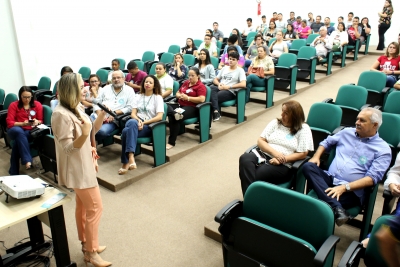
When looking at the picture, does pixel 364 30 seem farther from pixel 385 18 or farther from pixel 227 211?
pixel 227 211

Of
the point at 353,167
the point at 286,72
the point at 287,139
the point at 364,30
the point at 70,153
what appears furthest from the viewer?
the point at 364,30

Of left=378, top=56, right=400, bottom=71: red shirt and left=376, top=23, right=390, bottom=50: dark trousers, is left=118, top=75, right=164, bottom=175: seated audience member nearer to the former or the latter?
left=378, top=56, right=400, bottom=71: red shirt

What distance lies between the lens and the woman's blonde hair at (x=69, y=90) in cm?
207

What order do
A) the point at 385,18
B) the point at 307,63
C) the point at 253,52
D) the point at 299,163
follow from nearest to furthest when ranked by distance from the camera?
the point at 299,163 < the point at 307,63 < the point at 253,52 < the point at 385,18

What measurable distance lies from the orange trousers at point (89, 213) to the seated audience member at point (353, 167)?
1598mm

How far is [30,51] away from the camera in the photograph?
6.34 m

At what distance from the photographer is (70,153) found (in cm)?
215

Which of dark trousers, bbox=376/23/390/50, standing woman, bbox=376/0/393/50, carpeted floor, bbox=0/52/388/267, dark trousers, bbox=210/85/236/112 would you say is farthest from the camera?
dark trousers, bbox=376/23/390/50

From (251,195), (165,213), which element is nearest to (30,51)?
(165,213)

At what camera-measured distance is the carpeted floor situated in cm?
261

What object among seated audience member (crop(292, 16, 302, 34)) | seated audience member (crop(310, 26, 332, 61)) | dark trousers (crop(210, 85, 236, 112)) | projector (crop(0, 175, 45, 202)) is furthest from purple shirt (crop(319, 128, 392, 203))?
seated audience member (crop(292, 16, 302, 34))

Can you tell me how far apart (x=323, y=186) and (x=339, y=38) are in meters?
6.06

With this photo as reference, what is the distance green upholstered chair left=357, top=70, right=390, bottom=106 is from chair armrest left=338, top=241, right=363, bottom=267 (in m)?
3.23

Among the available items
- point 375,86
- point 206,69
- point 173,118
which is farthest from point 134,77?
point 375,86
